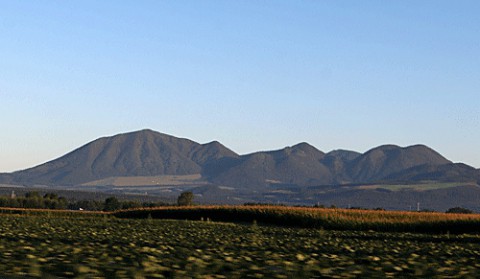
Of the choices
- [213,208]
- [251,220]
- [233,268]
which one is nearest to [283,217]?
[251,220]

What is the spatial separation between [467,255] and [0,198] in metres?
176

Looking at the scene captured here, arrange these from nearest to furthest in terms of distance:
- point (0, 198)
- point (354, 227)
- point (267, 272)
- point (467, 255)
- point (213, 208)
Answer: point (267, 272) < point (467, 255) < point (354, 227) < point (213, 208) < point (0, 198)

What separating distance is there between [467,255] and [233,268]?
1443cm

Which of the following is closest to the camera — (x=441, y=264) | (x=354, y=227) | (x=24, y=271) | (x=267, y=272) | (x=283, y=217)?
(x=24, y=271)

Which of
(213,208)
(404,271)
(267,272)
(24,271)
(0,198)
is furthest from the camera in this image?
(0,198)

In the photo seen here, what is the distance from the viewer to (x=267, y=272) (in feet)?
64.5

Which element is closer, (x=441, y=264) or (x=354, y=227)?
(x=441, y=264)

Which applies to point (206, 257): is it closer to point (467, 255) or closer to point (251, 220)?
point (467, 255)

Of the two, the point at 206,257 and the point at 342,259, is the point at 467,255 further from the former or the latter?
the point at 206,257

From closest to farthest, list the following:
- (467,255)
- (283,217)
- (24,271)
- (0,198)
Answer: (24,271), (467,255), (283,217), (0,198)

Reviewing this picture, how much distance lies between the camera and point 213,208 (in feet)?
264

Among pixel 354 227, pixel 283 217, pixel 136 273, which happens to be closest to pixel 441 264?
pixel 136 273

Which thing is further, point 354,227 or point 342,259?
point 354,227

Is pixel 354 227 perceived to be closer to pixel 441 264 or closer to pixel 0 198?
pixel 441 264
